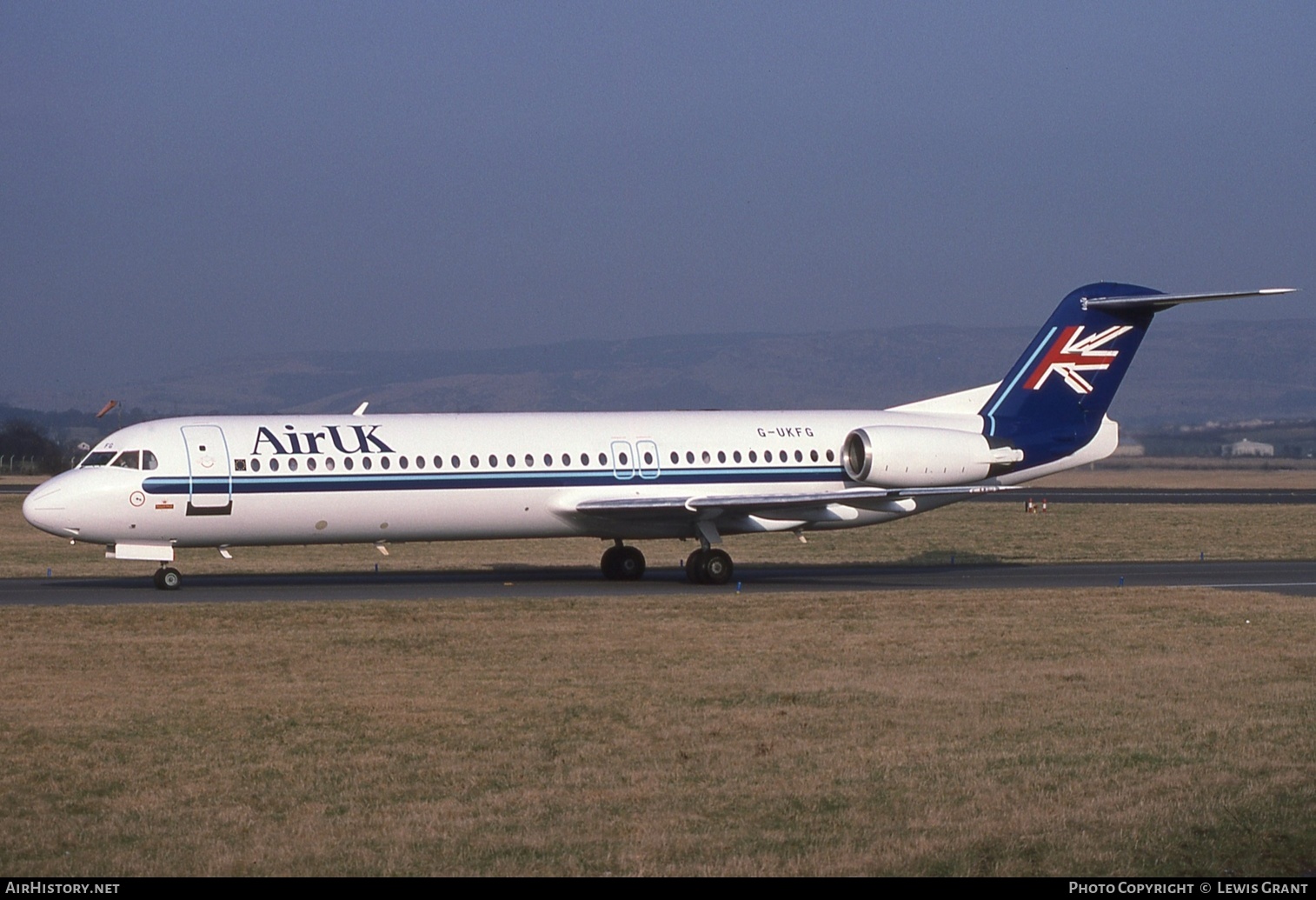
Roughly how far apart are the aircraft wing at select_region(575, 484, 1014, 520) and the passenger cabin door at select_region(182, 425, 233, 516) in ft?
20.7

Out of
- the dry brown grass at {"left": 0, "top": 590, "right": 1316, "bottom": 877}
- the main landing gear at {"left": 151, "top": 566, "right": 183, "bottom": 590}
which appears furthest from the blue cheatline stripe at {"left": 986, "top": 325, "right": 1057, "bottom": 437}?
Result: the main landing gear at {"left": 151, "top": 566, "right": 183, "bottom": 590}

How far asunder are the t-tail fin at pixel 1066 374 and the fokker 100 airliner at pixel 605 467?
40 millimetres

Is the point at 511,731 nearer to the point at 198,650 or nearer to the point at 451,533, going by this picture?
the point at 198,650

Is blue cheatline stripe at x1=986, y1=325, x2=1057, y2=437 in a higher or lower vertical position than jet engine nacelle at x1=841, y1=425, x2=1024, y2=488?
higher

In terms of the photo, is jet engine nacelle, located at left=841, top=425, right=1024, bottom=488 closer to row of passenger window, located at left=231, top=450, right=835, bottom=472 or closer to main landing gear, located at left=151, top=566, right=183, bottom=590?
row of passenger window, located at left=231, top=450, right=835, bottom=472

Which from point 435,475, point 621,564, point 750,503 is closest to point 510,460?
point 435,475

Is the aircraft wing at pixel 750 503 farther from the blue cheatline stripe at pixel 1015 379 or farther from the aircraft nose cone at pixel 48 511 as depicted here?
the aircraft nose cone at pixel 48 511

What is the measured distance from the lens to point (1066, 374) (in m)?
32.2

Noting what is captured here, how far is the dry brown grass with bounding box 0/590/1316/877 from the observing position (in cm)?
946

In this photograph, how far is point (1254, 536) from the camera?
42500mm

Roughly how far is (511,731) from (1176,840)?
A: 19.1 feet

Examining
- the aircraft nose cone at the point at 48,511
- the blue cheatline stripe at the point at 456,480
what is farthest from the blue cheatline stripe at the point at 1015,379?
the aircraft nose cone at the point at 48,511

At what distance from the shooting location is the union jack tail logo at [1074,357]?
32.1m

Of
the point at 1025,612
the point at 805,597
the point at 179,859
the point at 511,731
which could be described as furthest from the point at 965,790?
the point at 805,597
